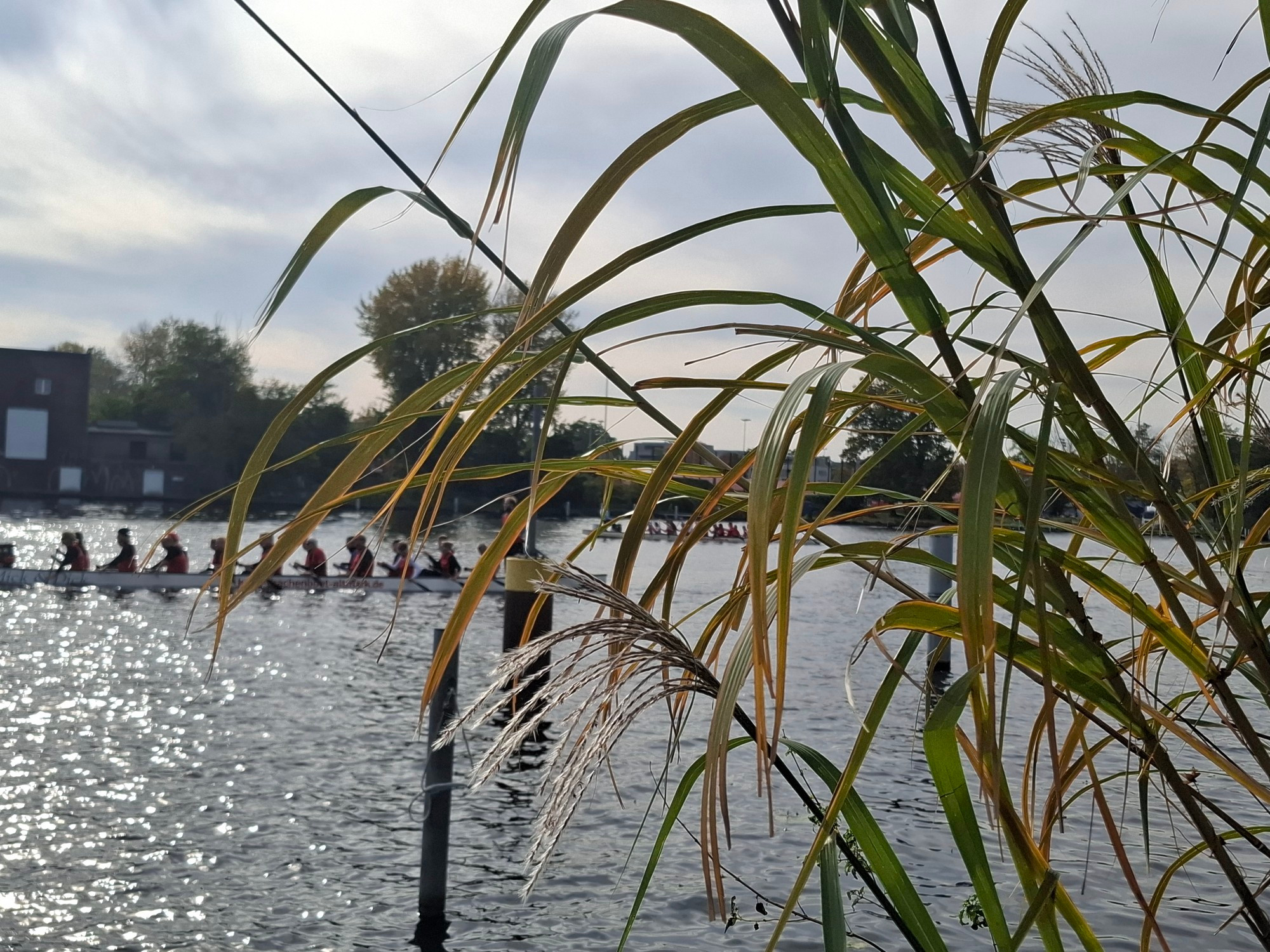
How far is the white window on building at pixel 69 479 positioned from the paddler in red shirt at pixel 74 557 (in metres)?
55.7

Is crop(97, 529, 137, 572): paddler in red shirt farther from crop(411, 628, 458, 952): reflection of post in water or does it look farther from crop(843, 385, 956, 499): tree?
crop(843, 385, 956, 499): tree

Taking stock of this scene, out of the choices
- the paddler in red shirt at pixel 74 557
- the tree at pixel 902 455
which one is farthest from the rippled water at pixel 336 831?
the paddler in red shirt at pixel 74 557

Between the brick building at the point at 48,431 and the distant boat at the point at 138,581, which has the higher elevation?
the brick building at the point at 48,431

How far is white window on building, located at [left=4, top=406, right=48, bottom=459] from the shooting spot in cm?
7169

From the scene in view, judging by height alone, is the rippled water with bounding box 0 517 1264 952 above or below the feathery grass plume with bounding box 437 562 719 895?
below

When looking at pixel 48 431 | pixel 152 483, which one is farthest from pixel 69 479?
pixel 152 483

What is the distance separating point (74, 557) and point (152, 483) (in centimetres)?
6054

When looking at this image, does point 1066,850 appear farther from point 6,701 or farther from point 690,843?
point 6,701

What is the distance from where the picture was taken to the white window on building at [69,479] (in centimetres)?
7400

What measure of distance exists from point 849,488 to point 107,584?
25510 mm

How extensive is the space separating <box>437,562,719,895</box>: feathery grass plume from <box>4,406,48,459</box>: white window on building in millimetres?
80525

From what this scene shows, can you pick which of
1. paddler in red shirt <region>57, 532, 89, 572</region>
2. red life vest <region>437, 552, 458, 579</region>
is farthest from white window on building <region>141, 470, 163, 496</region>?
red life vest <region>437, 552, 458, 579</region>

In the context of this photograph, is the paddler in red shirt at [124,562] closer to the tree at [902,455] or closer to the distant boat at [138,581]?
the distant boat at [138,581]

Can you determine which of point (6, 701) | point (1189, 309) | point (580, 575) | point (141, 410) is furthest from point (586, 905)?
point (141, 410)
